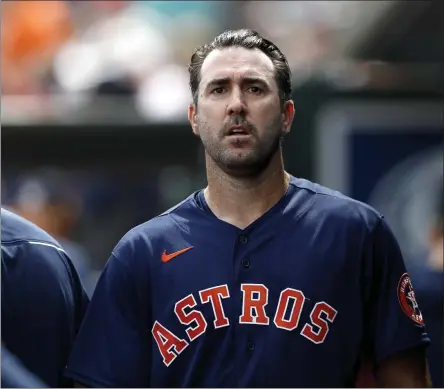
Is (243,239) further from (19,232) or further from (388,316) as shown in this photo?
(19,232)

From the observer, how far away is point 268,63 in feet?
5.84

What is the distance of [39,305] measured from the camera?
1952 millimetres

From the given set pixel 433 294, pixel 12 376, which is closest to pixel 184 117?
pixel 433 294

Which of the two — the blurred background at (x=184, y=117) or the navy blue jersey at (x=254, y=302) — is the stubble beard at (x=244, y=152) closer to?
the navy blue jersey at (x=254, y=302)

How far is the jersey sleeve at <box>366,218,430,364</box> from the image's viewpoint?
71.0 inches

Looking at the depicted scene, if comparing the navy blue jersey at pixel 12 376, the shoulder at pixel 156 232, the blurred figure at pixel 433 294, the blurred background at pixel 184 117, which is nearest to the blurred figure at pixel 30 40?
the blurred background at pixel 184 117

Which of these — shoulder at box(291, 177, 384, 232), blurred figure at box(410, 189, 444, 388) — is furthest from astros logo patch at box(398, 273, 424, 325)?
blurred figure at box(410, 189, 444, 388)

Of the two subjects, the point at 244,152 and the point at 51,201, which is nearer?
the point at 244,152

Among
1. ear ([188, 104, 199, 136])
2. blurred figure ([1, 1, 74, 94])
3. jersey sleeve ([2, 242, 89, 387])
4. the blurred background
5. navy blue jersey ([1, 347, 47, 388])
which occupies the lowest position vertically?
navy blue jersey ([1, 347, 47, 388])

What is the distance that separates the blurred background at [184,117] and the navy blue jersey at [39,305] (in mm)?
1709

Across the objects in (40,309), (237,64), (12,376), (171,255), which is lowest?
(12,376)

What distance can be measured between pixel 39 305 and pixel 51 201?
256 cm

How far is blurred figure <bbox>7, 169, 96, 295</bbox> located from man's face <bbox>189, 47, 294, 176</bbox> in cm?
241

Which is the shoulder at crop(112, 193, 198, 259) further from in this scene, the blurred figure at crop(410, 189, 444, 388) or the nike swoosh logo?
the blurred figure at crop(410, 189, 444, 388)
